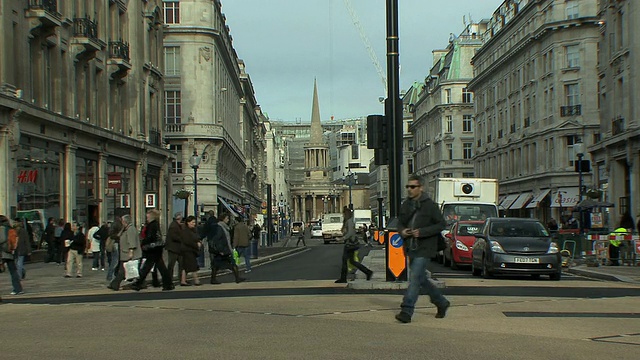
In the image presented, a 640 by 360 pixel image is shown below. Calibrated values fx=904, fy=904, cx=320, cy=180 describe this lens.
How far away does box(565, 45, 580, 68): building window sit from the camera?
212 feet

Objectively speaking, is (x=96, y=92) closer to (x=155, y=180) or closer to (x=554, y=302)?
(x=155, y=180)

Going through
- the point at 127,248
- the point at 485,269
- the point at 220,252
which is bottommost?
the point at 485,269

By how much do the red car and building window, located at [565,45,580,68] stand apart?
132ft

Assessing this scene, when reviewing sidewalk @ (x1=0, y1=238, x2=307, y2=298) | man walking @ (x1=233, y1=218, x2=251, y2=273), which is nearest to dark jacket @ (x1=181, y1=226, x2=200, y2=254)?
sidewalk @ (x1=0, y1=238, x2=307, y2=298)

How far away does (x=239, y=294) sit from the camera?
1769 centimetres

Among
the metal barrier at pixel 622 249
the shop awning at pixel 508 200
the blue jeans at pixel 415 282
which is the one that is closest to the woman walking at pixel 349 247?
the blue jeans at pixel 415 282

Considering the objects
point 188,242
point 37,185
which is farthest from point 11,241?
point 37,185

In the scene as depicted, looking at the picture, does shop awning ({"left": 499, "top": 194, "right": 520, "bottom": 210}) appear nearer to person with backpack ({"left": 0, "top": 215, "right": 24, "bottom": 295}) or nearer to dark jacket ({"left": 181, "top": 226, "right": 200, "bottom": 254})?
dark jacket ({"left": 181, "top": 226, "right": 200, "bottom": 254})

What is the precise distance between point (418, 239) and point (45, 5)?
83.1 feet

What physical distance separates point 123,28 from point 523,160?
128 feet

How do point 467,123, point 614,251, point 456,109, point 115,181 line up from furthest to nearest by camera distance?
point 467,123
point 456,109
point 115,181
point 614,251

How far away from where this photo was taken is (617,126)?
45000 mm

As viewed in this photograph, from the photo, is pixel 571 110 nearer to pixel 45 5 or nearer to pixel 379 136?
pixel 45 5

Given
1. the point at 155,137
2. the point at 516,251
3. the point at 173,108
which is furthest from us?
the point at 173,108
